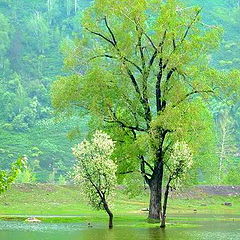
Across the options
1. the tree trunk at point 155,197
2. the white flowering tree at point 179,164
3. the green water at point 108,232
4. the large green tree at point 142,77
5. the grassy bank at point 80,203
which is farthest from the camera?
the grassy bank at point 80,203

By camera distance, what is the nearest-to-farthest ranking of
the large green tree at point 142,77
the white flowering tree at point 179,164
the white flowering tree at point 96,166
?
the white flowering tree at point 96,166, the white flowering tree at point 179,164, the large green tree at point 142,77

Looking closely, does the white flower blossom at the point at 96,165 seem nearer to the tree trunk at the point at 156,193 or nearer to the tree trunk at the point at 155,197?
the tree trunk at the point at 156,193

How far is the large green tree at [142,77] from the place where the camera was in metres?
60.9

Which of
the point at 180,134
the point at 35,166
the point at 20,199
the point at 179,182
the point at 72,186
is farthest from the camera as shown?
the point at 35,166

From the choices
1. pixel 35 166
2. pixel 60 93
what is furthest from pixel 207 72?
pixel 35 166

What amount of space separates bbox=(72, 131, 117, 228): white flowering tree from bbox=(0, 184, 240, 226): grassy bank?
1739 centimetres

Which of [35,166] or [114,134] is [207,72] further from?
[35,166]

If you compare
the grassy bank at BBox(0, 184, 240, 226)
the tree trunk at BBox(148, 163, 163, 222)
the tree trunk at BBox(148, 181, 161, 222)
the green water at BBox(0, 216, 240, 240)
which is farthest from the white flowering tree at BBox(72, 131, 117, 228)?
the grassy bank at BBox(0, 184, 240, 226)

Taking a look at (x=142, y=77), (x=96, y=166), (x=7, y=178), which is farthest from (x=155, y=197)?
(x=7, y=178)

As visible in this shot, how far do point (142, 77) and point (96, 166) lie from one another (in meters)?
13.0

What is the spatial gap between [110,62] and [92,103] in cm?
478

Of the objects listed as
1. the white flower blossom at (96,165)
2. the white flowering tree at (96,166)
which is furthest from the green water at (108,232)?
the white flower blossom at (96,165)

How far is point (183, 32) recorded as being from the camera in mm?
61781

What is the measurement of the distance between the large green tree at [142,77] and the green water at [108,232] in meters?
8.50
